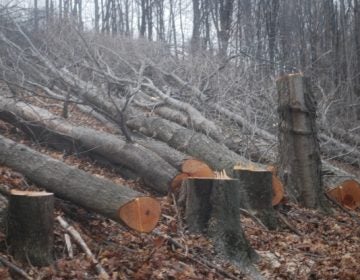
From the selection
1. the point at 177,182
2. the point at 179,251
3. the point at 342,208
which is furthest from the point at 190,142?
the point at 179,251

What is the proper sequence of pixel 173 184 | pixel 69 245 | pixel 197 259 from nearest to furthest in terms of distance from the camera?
pixel 69 245 < pixel 197 259 < pixel 173 184

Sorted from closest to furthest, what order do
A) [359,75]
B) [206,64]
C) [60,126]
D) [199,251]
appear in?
[199,251], [60,126], [206,64], [359,75]

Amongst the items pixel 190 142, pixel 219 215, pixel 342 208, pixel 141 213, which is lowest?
pixel 342 208

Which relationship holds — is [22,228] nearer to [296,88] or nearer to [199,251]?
[199,251]

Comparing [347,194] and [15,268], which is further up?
[15,268]

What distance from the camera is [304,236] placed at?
5965 mm

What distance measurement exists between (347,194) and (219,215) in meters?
3.48

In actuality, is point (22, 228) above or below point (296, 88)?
below

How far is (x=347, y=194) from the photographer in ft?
25.2

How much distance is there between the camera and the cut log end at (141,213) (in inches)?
189

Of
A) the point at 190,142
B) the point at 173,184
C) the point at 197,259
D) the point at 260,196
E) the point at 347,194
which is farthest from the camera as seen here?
the point at 190,142

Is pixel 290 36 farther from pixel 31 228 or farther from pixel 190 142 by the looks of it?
pixel 31 228

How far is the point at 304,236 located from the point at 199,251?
1779mm

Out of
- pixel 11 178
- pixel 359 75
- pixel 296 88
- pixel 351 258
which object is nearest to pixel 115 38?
pixel 359 75
